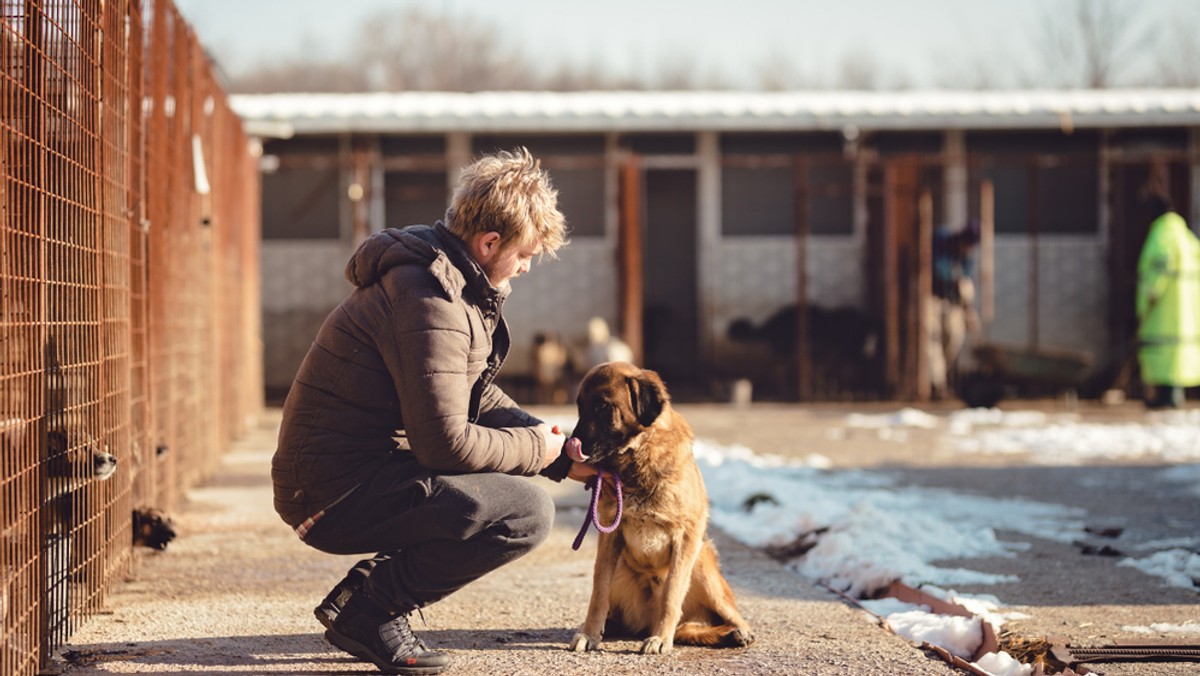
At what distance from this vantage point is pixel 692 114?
17.6 m

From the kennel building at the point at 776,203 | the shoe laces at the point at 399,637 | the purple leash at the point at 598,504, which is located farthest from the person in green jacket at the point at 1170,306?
the shoe laces at the point at 399,637

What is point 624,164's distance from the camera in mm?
16281

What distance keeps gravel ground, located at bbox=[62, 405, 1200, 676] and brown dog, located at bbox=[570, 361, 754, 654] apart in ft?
0.33

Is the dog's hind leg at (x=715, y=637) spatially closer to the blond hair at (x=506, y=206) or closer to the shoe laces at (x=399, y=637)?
the shoe laces at (x=399, y=637)

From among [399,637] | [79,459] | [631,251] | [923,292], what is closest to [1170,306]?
[923,292]

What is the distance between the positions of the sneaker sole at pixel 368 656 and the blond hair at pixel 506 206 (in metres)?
1.35

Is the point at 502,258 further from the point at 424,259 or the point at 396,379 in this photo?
the point at 396,379

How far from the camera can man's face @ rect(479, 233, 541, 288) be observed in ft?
13.8

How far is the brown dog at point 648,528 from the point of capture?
15.1 ft

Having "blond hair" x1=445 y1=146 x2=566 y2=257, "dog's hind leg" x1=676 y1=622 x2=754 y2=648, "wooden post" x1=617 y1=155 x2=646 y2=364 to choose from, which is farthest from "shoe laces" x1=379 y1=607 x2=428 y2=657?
"wooden post" x1=617 y1=155 x2=646 y2=364

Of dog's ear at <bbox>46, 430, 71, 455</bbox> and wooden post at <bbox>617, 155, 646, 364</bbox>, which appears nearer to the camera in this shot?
dog's ear at <bbox>46, 430, 71, 455</bbox>

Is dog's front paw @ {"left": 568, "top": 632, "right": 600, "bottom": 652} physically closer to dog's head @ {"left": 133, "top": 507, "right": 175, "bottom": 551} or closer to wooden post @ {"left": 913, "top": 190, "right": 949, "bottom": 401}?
dog's head @ {"left": 133, "top": 507, "right": 175, "bottom": 551}

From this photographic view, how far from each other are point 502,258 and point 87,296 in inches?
68.0

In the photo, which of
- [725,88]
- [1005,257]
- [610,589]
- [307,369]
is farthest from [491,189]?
[725,88]
